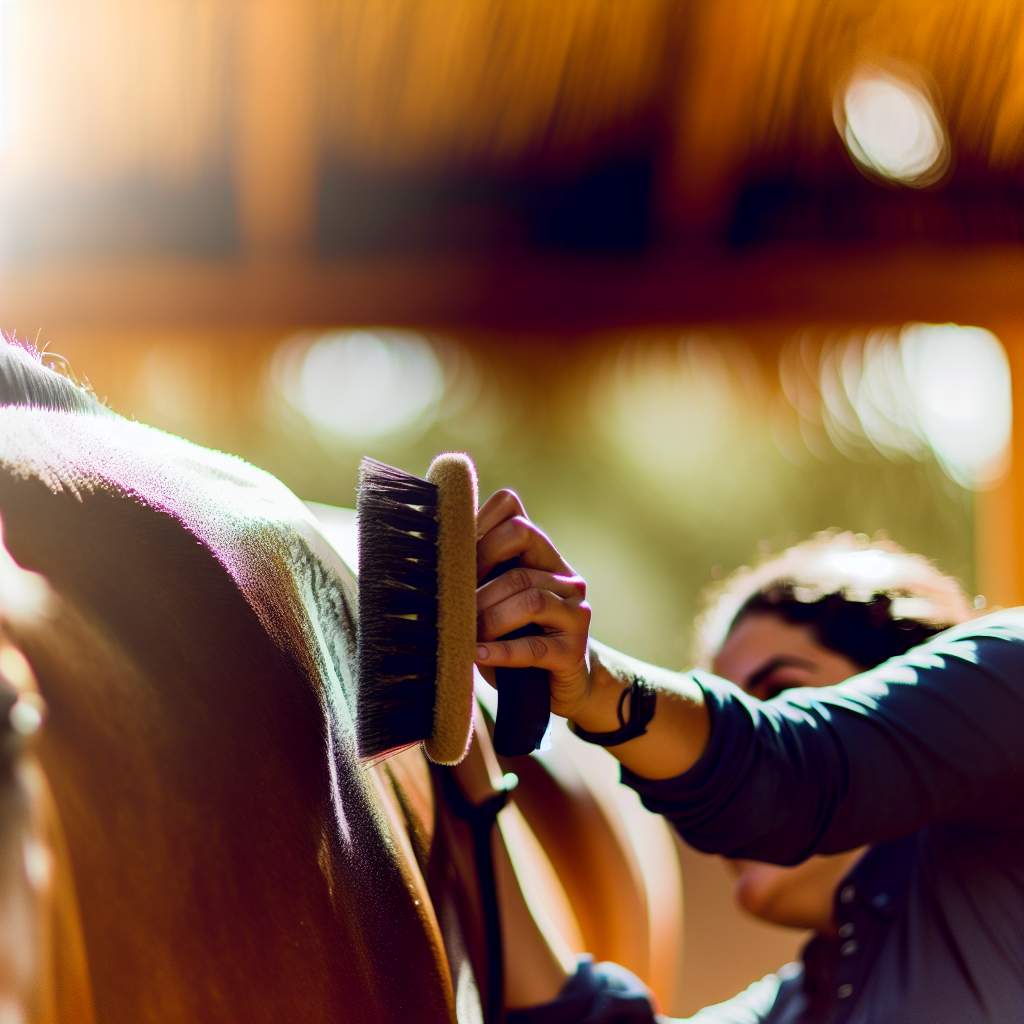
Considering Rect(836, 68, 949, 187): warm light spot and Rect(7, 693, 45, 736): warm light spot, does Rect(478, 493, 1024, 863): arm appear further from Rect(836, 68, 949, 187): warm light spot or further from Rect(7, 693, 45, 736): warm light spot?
Rect(836, 68, 949, 187): warm light spot

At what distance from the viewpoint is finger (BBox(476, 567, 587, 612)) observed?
0.40 meters

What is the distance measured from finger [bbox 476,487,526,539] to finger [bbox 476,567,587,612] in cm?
2

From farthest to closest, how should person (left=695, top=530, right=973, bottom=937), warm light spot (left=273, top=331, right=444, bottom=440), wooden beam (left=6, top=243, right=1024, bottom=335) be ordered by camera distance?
1. warm light spot (left=273, top=331, right=444, bottom=440)
2. wooden beam (left=6, top=243, right=1024, bottom=335)
3. person (left=695, top=530, right=973, bottom=937)

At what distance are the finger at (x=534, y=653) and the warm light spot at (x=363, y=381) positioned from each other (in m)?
1.14

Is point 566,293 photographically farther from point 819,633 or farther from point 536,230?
point 819,633

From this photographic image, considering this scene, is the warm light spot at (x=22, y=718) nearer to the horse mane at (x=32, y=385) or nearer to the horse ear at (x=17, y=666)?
the horse ear at (x=17, y=666)

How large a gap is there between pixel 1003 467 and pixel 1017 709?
1149mm

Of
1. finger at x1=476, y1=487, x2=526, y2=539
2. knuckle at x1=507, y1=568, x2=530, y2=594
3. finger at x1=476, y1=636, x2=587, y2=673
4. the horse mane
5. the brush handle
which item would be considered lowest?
the brush handle

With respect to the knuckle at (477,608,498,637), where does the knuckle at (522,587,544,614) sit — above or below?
above

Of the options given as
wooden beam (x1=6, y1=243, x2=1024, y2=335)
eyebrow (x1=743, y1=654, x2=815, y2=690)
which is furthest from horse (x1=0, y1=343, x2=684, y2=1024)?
wooden beam (x1=6, y1=243, x2=1024, y2=335)

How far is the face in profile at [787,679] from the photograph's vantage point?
31.5 inches

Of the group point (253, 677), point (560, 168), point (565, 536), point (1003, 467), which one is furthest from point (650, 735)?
point (565, 536)

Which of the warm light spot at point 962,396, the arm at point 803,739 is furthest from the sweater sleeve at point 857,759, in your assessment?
the warm light spot at point 962,396

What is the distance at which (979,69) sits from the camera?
4.10 ft
